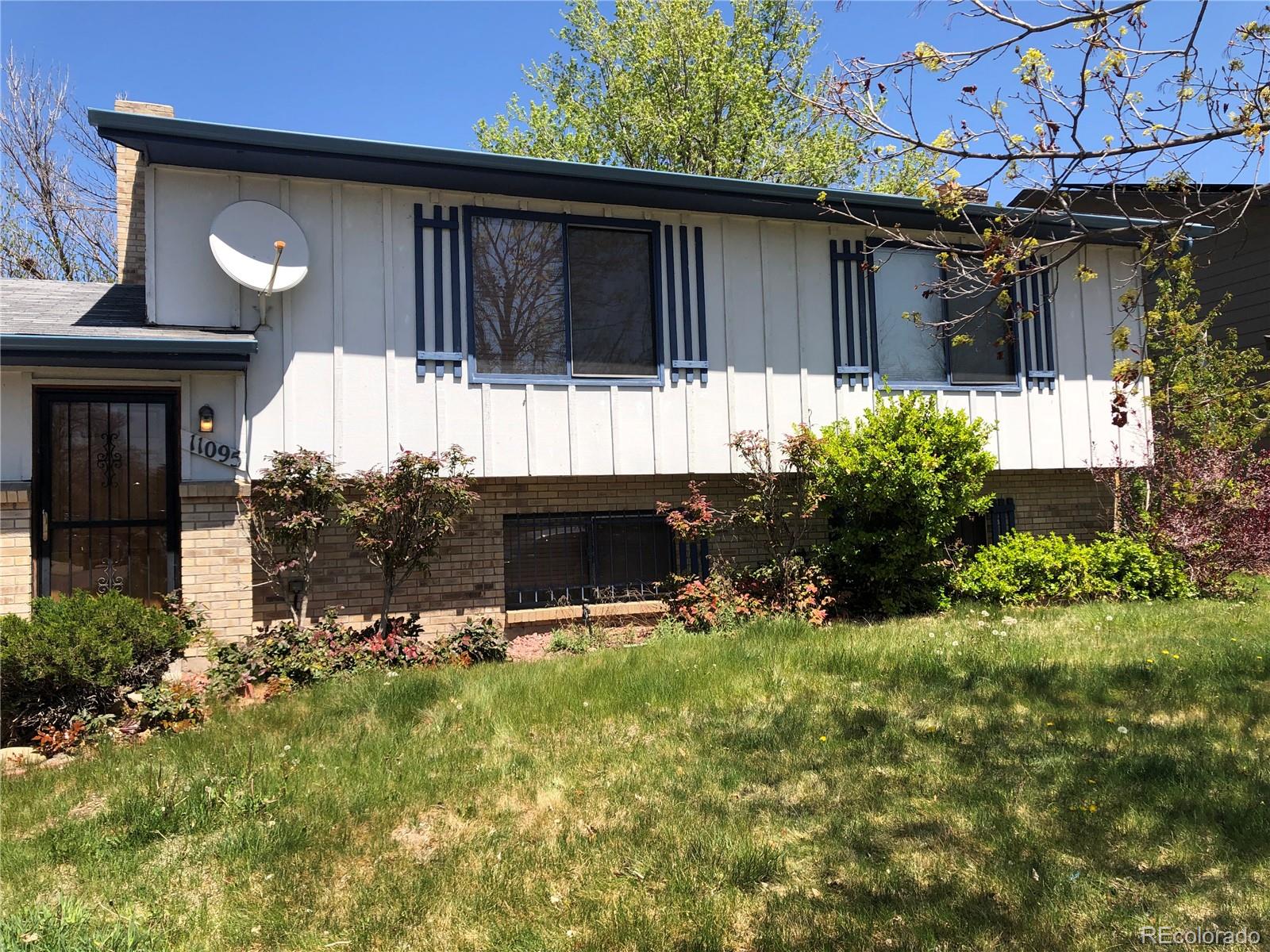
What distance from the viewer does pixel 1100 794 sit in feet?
14.1

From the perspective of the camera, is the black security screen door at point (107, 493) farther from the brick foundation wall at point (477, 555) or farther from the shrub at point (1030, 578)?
the shrub at point (1030, 578)

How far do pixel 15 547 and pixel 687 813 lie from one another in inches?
245

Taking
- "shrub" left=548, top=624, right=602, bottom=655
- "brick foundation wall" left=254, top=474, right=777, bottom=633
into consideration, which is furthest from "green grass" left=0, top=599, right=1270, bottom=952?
"brick foundation wall" left=254, top=474, right=777, bottom=633

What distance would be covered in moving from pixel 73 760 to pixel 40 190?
1799cm

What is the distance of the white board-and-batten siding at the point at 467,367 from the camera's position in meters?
8.07

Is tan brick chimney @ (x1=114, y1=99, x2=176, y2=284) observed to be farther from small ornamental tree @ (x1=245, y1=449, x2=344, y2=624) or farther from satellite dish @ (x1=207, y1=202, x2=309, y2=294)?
small ornamental tree @ (x1=245, y1=449, x2=344, y2=624)

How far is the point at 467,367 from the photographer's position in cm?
881

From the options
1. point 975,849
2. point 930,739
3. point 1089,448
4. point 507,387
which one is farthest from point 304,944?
point 1089,448

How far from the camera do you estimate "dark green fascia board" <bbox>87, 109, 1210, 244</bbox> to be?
24.7 ft

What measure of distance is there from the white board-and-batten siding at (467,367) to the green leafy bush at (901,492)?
39.8 inches

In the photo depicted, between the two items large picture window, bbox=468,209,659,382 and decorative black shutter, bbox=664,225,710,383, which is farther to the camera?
decorative black shutter, bbox=664,225,710,383

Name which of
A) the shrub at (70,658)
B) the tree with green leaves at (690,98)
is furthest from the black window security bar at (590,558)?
the tree with green leaves at (690,98)

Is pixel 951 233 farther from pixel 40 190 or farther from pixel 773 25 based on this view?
pixel 40 190

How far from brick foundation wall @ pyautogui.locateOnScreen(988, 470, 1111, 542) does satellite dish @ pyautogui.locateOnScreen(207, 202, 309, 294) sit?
29.0 ft
